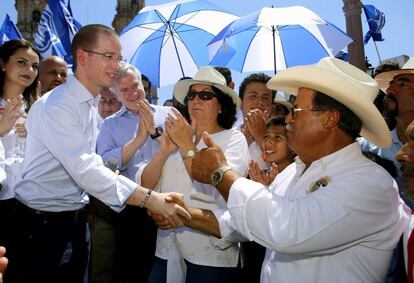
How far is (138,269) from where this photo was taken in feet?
11.9

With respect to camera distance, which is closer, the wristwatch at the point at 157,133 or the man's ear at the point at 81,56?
the man's ear at the point at 81,56

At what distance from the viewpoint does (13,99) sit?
378cm

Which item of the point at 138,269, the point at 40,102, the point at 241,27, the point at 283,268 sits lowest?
the point at 138,269

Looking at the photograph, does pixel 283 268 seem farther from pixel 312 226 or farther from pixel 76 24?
pixel 76 24

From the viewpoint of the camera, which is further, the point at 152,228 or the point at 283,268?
the point at 152,228

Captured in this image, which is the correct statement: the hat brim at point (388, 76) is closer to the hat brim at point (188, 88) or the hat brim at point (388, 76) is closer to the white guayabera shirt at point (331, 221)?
the hat brim at point (188, 88)

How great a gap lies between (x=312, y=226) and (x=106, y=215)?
2578mm

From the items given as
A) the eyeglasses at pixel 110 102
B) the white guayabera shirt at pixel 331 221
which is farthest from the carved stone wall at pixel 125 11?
the white guayabera shirt at pixel 331 221

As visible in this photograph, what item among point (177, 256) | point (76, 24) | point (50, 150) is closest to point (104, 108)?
point (50, 150)

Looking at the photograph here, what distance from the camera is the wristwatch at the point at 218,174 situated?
2008 mm

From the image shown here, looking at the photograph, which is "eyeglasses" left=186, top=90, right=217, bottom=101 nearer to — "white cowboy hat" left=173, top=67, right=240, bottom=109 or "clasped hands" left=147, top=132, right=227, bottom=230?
"white cowboy hat" left=173, top=67, right=240, bottom=109

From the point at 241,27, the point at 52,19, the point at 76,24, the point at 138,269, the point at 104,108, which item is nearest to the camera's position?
the point at 138,269

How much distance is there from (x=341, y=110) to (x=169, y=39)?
4459 millimetres

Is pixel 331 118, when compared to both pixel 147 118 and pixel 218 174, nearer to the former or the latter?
pixel 218 174
